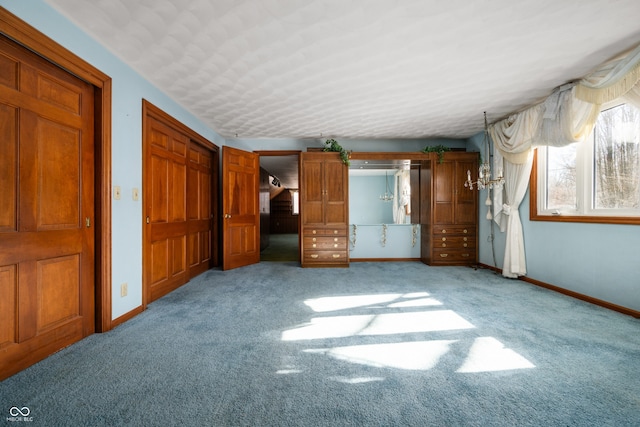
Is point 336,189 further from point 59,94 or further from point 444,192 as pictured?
point 59,94

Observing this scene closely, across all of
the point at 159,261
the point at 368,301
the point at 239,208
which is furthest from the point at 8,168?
the point at 239,208

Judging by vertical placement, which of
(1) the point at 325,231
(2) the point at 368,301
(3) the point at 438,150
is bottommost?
(2) the point at 368,301

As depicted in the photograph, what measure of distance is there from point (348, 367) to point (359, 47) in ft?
8.84

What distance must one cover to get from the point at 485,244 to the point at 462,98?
9.67 feet

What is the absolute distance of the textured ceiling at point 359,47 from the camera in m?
1.97

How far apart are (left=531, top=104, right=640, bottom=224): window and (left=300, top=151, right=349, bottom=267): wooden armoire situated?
3.11 metres

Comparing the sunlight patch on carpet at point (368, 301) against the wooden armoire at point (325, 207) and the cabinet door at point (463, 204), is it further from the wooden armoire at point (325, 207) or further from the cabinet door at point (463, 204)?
the cabinet door at point (463, 204)

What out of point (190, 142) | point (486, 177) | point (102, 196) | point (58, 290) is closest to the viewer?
point (58, 290)

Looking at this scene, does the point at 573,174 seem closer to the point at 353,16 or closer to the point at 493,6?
the point at 493,6

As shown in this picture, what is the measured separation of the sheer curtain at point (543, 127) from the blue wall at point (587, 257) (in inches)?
7.3

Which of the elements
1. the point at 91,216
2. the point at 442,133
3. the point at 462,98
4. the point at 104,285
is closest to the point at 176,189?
the point at 91,216

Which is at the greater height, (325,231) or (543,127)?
(543,127)

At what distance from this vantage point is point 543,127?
135 inches

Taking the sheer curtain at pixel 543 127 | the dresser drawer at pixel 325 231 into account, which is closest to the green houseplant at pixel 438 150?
the sheer curtain at pixel 543 127
